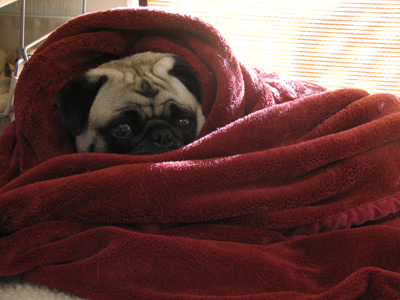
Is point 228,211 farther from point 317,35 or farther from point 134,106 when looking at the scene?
point 317,35

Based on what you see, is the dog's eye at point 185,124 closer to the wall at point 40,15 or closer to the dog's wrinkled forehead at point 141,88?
the dog's wrinkled forehead at point 141,88

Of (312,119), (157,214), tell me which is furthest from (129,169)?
(312,119)

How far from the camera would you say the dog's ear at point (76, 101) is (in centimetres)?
91

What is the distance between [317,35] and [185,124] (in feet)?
6.18

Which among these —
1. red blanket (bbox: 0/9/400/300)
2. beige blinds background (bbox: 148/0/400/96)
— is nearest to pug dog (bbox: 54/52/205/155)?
red blanket (bbox: 0/9/400/300)

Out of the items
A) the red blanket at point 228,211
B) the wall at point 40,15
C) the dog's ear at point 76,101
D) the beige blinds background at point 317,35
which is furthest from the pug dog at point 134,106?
the beige blinds background at point 317,35

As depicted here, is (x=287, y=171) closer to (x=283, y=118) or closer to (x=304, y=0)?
(x=283, y=118)

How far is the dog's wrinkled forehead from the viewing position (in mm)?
1020

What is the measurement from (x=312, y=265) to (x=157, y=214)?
1.18 ft

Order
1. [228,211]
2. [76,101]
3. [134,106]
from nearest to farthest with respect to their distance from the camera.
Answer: [228,211], [76,101], [134,106]

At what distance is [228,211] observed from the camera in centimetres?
68

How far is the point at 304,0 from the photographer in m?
2.31

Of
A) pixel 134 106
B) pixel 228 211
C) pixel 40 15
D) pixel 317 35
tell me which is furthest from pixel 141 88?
pixel 317 35

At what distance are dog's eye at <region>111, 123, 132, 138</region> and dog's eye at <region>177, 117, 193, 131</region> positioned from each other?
0.65 ft
